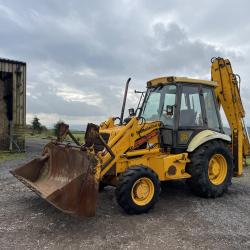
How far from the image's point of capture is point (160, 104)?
8.62m

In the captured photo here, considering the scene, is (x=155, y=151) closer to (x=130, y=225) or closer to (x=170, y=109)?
(x=170, y=109)

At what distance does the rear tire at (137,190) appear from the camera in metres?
6.70

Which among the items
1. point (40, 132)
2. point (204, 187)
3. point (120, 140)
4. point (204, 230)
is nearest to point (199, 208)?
point (204, 187)

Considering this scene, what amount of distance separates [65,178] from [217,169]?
340 cm

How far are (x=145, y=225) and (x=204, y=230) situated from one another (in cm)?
95

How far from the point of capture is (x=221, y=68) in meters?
9.66

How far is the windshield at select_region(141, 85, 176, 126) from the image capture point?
8.30 meters

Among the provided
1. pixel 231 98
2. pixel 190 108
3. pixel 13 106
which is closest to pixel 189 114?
pixel 190 108

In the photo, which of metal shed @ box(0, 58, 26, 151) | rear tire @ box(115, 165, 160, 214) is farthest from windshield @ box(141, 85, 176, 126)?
metal shed @ box(0, 58, 26, 151)

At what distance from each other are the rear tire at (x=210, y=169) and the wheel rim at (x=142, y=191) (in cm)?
133

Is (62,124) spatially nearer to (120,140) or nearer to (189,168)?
(120,140)

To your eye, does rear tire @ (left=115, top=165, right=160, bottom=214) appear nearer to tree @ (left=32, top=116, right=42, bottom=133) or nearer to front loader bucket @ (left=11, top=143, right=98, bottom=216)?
front loader bucket @ (left=11, top=143, right=98, bottom=216)

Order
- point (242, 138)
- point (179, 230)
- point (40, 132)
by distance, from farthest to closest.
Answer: point (40, 132)
point (242, 138)
point (179, 230)

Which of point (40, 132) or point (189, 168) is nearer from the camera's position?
point (189, 168)
